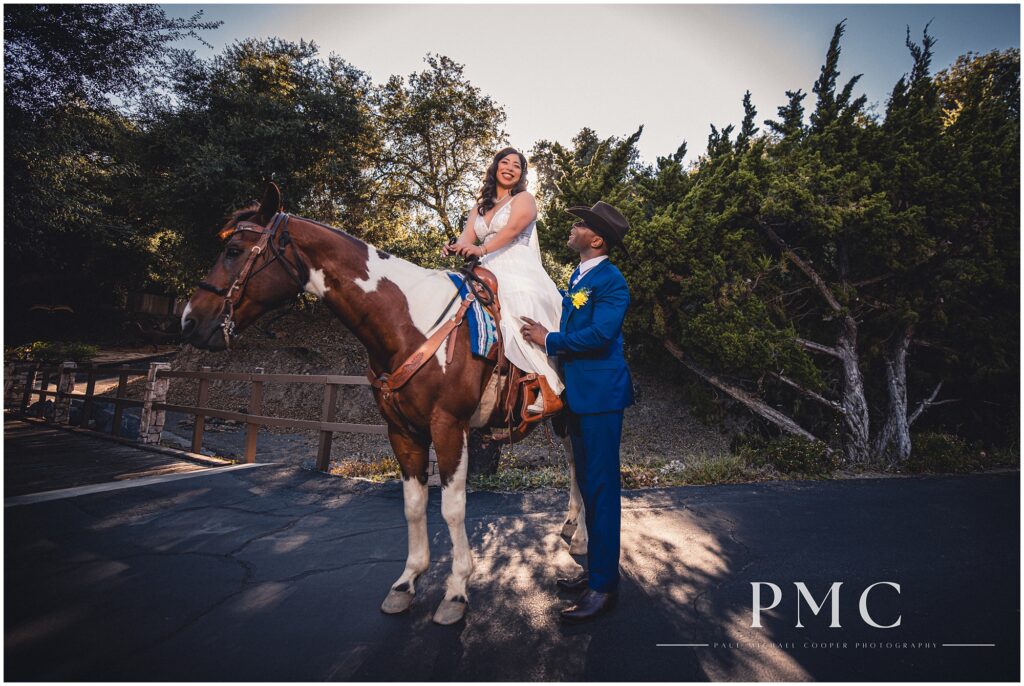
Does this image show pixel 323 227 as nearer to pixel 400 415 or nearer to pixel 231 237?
pixel 231 237

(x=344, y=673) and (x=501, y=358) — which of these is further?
(x=501, y=358)


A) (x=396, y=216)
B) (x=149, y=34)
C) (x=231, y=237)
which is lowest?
(x=231, y=237)

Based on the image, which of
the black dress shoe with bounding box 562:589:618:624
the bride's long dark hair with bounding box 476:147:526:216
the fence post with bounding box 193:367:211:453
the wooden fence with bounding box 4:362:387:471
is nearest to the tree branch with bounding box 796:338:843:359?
the bride's long dark hair with bounding box 476:147:526:216

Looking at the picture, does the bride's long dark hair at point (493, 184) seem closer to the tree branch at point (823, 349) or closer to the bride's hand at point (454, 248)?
the bride's hand at point (454, 248)

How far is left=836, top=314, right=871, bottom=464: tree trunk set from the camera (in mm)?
6535

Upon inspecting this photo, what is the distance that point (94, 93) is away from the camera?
959 centimetres

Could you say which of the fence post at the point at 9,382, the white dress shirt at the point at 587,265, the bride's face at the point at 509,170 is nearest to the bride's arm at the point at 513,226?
the bride's face at the point at 509,170

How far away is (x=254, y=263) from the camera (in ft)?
7.48

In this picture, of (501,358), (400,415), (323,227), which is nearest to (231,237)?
(323,227)

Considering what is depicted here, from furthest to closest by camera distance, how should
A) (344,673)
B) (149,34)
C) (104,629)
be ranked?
1. (149,34)
2. (104,629)
3. (344,673)

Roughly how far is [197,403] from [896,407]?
11302 mm

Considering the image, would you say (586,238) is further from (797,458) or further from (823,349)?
(823,349)

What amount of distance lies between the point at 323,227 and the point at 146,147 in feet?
50.3

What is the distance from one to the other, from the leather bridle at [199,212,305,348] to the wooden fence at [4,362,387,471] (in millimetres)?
1129
